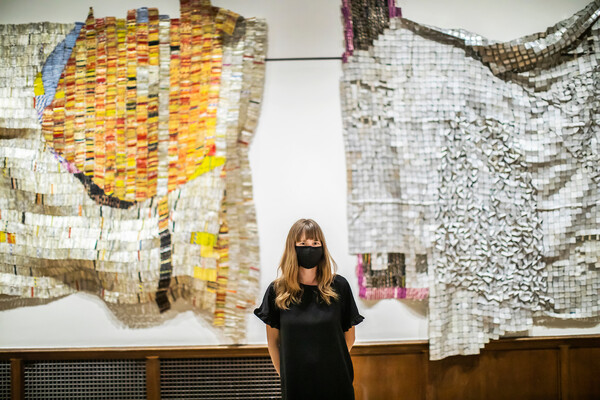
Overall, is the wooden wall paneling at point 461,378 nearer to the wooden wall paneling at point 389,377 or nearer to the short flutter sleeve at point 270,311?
the wooden wall paneling at point 389,377

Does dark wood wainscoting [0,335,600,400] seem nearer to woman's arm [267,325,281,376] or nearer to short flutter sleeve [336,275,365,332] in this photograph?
woman's arm [267,325,281,376]

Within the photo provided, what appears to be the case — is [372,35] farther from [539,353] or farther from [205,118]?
[539,353]

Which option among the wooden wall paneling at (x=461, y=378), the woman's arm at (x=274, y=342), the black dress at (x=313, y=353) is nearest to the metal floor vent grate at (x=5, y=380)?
the woman's arm at (x=274, y=342)

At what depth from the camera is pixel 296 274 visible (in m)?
1.80

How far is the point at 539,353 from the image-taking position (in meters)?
2.62

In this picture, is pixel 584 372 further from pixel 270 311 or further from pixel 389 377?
pixel 270 311

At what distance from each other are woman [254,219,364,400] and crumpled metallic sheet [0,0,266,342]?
2.49 ft

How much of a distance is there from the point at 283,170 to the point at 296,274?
93cm

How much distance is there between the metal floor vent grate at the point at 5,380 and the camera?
2.57 meters

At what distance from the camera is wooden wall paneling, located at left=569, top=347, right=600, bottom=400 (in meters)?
2.63

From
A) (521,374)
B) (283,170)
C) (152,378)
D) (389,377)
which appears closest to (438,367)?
(389,377)

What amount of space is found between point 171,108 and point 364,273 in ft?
4.80

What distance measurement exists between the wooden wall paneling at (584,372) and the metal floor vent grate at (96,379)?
253 centimetres

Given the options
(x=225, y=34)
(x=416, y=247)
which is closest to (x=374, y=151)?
(x=416, y=247)
